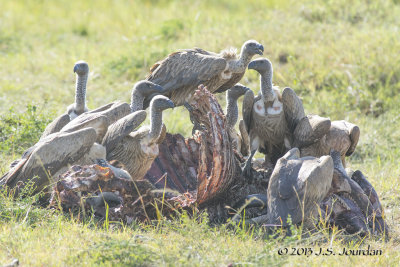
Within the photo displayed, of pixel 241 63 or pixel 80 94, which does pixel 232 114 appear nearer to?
pixel 241 63

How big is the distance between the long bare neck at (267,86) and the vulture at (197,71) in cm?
55

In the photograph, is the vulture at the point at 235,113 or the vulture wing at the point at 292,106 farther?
the vulture at the point at 235,113

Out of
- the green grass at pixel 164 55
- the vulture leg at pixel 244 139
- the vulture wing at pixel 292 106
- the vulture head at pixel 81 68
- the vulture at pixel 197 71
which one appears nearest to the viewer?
the green grass at pixel 164 55

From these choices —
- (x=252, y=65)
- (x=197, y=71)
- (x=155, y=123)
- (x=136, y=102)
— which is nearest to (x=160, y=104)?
(x=155, y=123)

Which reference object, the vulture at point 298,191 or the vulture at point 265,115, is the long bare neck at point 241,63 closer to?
the vulture at point 265,115

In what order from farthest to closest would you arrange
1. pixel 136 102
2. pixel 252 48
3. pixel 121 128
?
pixel 252 48, pixel 136 102, pixel 121 128

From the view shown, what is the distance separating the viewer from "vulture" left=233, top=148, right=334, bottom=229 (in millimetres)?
5195

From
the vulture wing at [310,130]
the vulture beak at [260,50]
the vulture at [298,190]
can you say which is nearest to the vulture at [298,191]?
the vulture at [298,190]

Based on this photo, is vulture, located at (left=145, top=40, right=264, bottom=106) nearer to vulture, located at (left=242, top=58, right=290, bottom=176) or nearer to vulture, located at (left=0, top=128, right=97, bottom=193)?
vulture, located at (left=242, top=58, right=290, bottom=176)

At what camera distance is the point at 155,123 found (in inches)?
247

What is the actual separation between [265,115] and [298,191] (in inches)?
66.6

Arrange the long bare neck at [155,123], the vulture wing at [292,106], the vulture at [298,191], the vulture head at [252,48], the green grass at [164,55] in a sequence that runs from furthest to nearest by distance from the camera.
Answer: the vulture head at [252,48] → the vulture wing at [292,106] → the long bare neck at [155,123] → the vulture at [298,191] → the green grass at [164,55]

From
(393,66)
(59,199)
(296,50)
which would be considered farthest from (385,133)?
(59,199)

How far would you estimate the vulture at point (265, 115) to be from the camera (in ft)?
22.2
